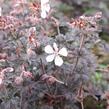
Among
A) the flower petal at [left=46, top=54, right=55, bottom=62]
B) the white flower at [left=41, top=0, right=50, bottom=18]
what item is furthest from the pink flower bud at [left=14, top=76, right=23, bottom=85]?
the white flower at [left=41, top=0, right=50, bottom=18]

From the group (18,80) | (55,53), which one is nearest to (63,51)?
(55,53)

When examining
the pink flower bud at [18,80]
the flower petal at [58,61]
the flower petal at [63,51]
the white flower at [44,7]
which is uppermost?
the white flower at [44,7]

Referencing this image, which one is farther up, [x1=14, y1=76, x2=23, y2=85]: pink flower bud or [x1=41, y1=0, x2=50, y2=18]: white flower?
[x1=41, y1=0, x2=50, y2=18]: white flower

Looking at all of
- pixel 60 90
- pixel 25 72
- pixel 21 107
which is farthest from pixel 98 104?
pixel 25 72

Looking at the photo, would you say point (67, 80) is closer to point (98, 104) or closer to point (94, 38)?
point (94, 38)

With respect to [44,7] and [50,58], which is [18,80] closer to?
[50,58]

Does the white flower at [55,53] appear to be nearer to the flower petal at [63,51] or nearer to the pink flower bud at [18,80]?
the flower petal at [63,51]

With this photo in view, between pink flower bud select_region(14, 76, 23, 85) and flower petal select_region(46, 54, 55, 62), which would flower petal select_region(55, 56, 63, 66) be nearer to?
flower petal select_region(46, 54, 55, 62)

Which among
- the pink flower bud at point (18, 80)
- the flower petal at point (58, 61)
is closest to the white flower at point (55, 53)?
the flower petal at point (58, 61)
